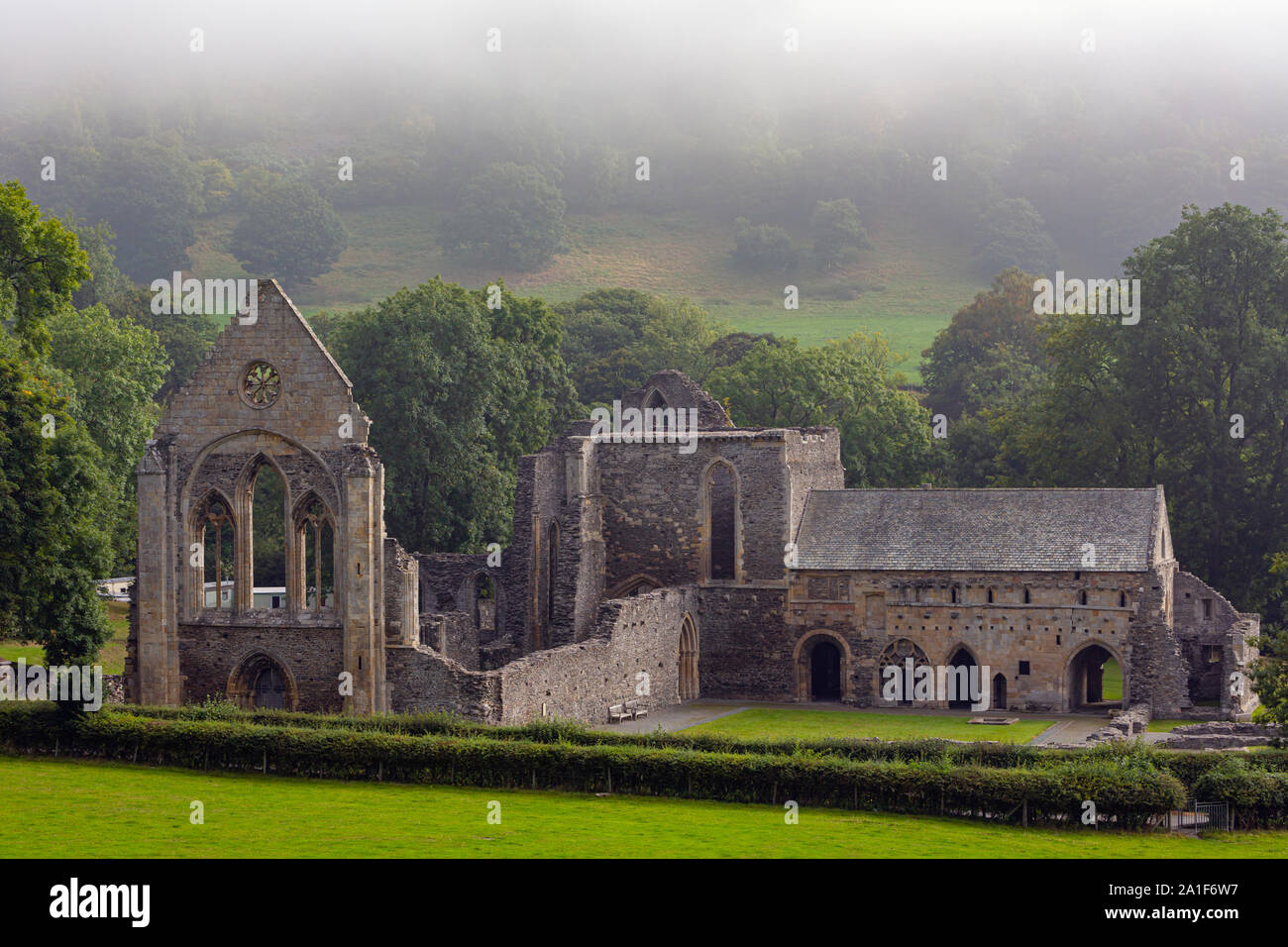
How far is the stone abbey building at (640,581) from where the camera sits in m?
46.2

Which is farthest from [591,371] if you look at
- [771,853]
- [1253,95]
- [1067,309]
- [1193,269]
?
[1253,95]

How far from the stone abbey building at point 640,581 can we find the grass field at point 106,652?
3.81 m

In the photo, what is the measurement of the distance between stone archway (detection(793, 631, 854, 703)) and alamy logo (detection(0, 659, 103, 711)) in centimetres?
2355

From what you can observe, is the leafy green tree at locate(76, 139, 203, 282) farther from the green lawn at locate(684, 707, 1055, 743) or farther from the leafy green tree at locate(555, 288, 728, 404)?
the green lawn at locate(684, 707, 1055, 743)

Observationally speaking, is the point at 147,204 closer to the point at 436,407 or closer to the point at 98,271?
the point at 98,271

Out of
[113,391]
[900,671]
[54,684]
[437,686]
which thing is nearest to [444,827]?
[437,686]

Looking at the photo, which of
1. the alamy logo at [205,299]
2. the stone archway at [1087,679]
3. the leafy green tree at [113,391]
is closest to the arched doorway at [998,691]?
the stone archway at [1087,679]

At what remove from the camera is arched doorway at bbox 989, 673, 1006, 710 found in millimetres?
55594

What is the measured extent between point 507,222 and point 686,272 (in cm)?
1706

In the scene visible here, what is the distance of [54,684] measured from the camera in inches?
1641

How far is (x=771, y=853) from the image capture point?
3047 centimetres

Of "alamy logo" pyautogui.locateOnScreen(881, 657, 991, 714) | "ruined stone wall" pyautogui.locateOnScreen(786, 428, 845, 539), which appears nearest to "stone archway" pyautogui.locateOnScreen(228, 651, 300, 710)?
"ruined stone wall" pyautogui.locateOnScreen(786, 428, 845, 539)

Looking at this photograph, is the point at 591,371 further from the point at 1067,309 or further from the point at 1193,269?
the point at 1193,269

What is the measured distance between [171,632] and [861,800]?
20.2 metres
